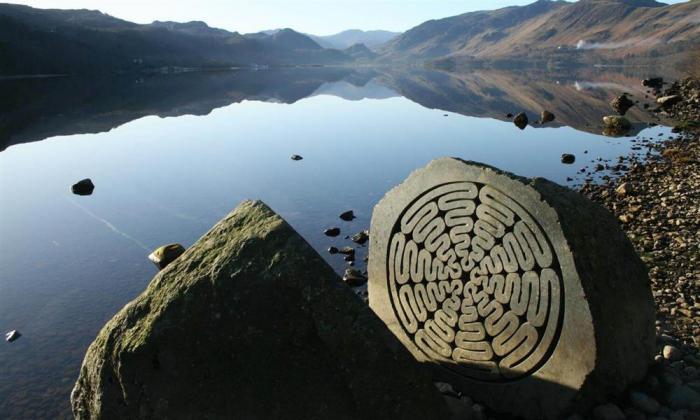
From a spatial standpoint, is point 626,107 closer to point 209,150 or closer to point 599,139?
point 599,139

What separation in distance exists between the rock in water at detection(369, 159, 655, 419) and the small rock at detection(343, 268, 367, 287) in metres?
4.26

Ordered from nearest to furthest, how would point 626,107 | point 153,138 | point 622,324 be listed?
point 622,324, point 153,138, point 626,107

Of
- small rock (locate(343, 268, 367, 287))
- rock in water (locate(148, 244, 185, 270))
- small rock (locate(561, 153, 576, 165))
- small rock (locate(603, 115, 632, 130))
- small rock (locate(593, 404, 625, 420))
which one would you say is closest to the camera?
small rock (locate(593, 404, 625, 420))

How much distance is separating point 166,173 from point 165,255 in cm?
1233

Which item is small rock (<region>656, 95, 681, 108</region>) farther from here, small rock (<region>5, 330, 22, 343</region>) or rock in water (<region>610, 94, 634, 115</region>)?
small rock (<region>5, 330, 22, 343</region>)

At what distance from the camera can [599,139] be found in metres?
28.1

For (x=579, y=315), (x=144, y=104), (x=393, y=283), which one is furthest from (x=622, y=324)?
(x=144, y=104)

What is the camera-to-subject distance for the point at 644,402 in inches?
239

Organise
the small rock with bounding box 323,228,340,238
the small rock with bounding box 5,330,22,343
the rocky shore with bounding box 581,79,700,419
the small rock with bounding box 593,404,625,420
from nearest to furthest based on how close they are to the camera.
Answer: the small rock with bounding box 593,404,625,420 → the rocky shore with bounding box 581,79,700,419 → the small rock with bounding box 5,330,22,343 → the small rock with bounding box 323,228,340,238

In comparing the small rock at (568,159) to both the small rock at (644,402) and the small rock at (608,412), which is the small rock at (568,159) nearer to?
the small rock at (644,402)

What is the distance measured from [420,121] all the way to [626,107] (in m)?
14.9

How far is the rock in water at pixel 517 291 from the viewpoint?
593 centimetres

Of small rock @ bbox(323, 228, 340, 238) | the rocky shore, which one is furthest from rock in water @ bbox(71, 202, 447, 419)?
small rock @ bbox(323, 228, 340, 238)

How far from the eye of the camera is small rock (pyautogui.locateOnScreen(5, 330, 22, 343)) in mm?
10492
